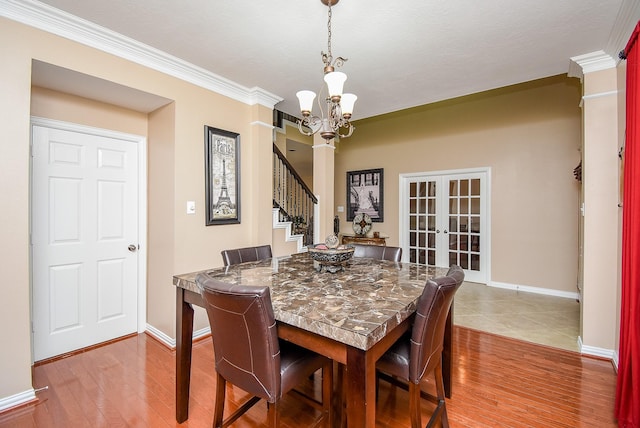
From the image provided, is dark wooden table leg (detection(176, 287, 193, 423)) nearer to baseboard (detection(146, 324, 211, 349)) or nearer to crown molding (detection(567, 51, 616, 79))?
baseboard (detection(146, 324, 211, 349))

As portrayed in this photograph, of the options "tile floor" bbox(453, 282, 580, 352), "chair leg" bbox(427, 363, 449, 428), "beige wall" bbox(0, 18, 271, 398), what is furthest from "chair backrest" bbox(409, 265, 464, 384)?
"beige wall" bbox(0, 18, 271, 398)

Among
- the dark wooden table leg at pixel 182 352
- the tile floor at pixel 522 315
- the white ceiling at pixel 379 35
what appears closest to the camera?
the dark wooden table leg at pixel 182 352

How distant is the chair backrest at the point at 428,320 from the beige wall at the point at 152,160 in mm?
2266

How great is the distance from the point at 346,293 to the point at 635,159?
183 cm

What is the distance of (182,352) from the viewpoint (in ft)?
5.84

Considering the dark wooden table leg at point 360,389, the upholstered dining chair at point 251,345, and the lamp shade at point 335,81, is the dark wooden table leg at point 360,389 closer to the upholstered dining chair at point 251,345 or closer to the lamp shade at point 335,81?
the upholstered dining chair at point 251,345

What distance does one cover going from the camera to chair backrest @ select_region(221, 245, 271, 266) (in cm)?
231

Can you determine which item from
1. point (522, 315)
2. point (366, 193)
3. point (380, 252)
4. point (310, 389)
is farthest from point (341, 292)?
point (366, 193)

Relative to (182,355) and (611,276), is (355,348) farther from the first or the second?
(611,276)

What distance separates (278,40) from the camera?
238 centimetres

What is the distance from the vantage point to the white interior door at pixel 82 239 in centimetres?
246

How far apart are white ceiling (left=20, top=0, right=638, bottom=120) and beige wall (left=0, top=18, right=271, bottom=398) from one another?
0.31 metres

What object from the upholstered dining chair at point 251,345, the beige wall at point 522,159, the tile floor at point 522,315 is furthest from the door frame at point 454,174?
the upholstered dining chair at point 251,345

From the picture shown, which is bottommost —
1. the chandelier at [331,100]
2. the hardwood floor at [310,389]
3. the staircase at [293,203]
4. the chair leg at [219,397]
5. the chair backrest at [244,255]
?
the hardwood floor at [310,389]
